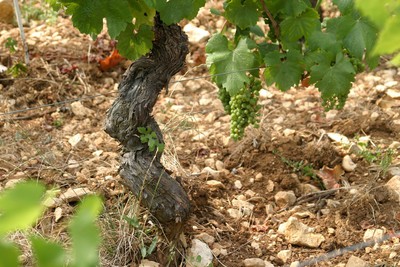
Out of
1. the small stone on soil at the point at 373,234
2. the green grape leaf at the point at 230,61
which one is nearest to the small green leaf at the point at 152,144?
the green grape leaf at the point at 230,61

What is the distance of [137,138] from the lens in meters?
2.49

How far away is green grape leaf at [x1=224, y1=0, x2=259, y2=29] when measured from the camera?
8.32 feet

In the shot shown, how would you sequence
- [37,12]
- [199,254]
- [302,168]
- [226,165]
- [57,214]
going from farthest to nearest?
1. [37,12]
2. [226,165]
3. [302,168]
4. [57,214]
5. [199,254]

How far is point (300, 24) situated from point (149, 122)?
0.73m

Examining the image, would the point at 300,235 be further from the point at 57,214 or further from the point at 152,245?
the point at 57,214

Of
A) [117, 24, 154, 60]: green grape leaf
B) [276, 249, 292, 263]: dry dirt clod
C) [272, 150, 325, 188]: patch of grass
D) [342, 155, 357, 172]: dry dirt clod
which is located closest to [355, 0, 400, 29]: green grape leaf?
[117, 24, 154, 60]: green grape leaf

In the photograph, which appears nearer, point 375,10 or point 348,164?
point 375,10

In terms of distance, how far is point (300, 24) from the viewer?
8.39ft

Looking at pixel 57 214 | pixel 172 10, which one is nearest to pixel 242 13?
pixel 172 10

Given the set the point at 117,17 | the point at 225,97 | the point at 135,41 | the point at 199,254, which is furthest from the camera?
the point at 225,97

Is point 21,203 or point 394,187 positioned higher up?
point 21,203

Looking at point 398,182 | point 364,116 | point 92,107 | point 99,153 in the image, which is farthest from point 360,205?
point 92,107

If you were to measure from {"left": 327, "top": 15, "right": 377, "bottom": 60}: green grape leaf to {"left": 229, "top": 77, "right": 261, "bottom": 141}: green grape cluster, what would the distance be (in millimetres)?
461

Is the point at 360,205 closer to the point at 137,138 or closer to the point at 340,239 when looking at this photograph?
the point at 340,239
